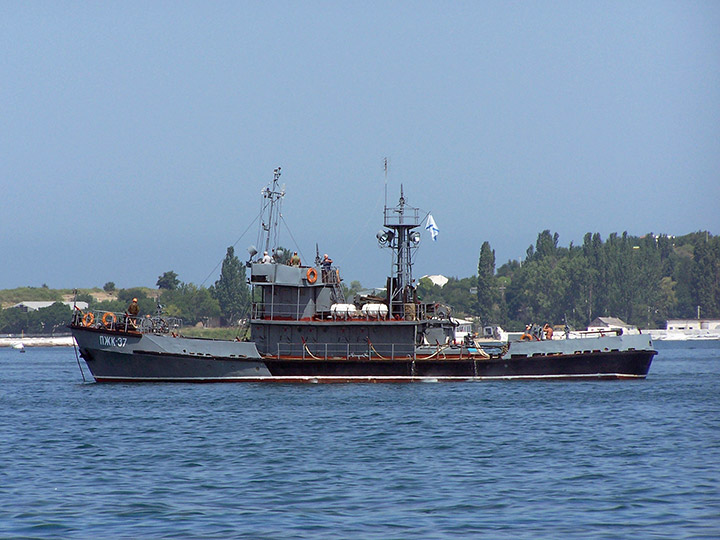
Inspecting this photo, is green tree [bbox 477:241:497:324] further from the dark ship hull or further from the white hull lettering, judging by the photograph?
the white hull lettering

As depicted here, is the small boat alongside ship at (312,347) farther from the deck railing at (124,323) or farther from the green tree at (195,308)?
the green tree at (195,308)

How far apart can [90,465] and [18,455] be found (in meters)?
3.01

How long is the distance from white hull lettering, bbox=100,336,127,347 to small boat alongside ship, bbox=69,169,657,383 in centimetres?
5

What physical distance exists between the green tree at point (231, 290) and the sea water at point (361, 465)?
114945 mm

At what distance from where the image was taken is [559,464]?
2514cm

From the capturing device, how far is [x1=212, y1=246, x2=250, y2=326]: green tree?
159 m

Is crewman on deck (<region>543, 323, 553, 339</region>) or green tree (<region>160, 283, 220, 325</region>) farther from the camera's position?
green tree (<region>160, 283, 220, 325</region>)

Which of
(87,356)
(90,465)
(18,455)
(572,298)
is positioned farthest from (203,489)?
(572,298)

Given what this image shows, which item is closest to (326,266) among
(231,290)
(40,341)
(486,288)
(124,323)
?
(124,323)

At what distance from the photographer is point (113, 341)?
47406 millimetres

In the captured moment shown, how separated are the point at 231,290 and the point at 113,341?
11433 cm

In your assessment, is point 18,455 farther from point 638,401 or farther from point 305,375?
point 638,401

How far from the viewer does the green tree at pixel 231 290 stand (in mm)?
158875

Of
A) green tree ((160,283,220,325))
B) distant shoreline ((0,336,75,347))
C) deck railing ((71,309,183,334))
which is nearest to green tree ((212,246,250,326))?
green tree ((160,283,220,325))
